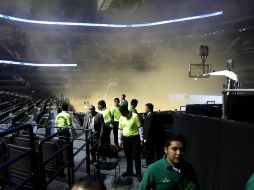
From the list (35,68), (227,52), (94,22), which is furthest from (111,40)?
(227,52)

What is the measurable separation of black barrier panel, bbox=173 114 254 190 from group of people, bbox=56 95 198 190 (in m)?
0.86

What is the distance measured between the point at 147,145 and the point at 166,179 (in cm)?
402

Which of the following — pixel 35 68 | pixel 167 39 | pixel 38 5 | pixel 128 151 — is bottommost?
pixel 128 151

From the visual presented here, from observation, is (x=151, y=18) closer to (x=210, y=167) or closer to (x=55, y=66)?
(x=55, y=66)

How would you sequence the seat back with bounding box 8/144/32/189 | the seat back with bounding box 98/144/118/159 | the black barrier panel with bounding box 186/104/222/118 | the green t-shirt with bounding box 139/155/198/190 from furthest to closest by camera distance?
the black barrier panel with bounding box 186/104/222/118 → the seat back with bounding box 98/144/118/159 → the seat back with bounding box 8/144/32/189 → the green t-shirt with bounding box 139/155/198/190

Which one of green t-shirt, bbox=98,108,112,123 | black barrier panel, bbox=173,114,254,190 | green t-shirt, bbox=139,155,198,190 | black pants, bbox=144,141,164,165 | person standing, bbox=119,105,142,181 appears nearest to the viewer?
green t-shirt, bbox=139,155,198,190

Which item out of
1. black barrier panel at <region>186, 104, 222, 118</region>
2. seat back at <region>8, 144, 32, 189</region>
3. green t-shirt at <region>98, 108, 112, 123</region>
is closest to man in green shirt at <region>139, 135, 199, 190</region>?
seat back at <region>8, 144, 32, 189</region>

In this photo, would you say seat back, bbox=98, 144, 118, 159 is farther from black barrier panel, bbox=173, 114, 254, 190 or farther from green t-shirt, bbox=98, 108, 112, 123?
green t-shirt, bbox=98, 108, 112, 123

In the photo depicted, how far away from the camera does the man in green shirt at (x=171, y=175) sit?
2.74 metres

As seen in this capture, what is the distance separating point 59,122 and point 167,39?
28.0 m

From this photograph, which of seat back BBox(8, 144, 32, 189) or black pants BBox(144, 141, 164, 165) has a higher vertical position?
seat back BBox(8, 144, 32, 189)

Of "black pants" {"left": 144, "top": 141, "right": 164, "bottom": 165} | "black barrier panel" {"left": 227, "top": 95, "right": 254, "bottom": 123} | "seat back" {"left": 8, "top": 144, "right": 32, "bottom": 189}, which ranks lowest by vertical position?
"black pants" {"left": 144, "top": 141, "right": 164, "bottom": 165}

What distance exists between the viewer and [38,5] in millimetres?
29328

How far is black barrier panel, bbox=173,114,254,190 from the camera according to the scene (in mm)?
3621
